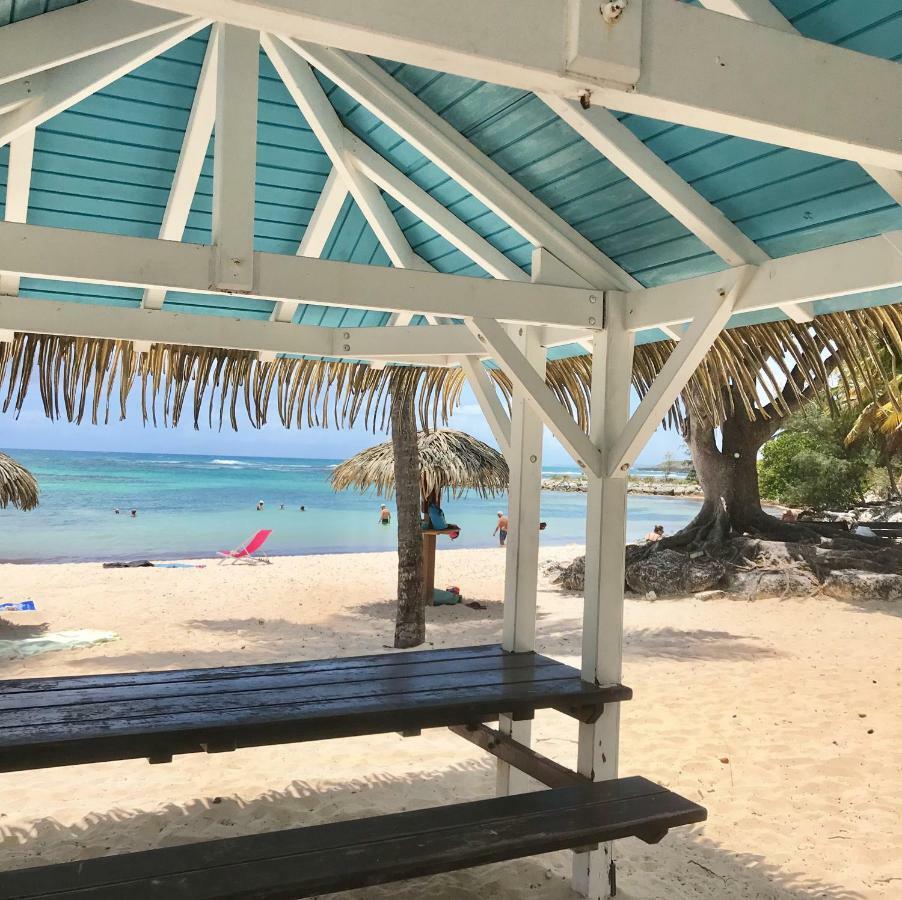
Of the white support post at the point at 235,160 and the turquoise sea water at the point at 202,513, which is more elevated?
the white support post at the point at 235,160

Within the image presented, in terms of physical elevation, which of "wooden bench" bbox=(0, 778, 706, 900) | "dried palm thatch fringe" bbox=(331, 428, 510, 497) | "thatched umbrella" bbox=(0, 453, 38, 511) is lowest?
"wooden bench" bbox=(0, 778, 706, 900)

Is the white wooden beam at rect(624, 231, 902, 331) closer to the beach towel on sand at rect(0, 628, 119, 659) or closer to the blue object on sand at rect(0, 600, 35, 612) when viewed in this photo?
the beach towel on sand at rect(0, 628, 119, 659)

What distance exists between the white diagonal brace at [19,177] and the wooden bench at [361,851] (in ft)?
6.88

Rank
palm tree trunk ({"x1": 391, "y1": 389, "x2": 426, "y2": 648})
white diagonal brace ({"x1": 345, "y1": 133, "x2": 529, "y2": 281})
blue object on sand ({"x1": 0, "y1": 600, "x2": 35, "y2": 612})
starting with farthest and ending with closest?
blue object on sand ({"x1": 0, "y1": 600, "x2": 35, "y2": 612}), palm tree trunk ({"x1": 391, "y1": 389, "x2": 426, "y2": 648}), white diagonal brace ({"x1": 345, "y1": 133, "x2": 529, "y2": 281})

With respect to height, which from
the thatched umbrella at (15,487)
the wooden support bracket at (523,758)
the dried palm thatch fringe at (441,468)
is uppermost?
the dried palm thatch fringe at (441,468)

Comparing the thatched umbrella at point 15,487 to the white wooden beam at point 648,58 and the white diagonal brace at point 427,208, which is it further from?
the white wooden beam at point 648,58

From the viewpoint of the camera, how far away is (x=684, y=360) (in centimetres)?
293

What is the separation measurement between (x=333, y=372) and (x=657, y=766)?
10.3ft

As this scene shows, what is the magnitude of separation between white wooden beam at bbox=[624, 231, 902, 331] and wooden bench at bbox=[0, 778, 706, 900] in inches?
63.3

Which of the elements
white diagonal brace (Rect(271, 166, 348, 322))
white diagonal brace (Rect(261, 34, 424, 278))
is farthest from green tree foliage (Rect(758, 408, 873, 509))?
white diagonal brace (Rect(271, 166, 348, 322))

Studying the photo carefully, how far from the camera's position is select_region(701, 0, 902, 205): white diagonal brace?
7.04ft

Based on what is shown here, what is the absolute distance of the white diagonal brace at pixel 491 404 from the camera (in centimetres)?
383

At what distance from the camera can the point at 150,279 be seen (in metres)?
2.59

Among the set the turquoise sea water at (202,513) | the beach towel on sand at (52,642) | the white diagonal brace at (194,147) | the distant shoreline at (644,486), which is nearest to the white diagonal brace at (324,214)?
the white diagonal brace at (194,147)
